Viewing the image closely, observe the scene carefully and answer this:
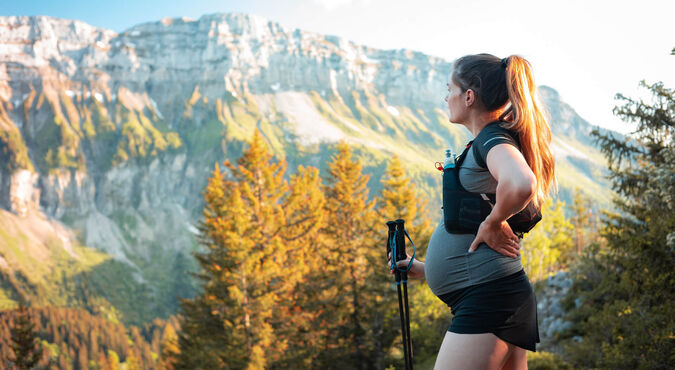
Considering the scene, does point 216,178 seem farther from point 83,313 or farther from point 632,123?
point 83,313

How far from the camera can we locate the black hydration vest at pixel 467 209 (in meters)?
2.13

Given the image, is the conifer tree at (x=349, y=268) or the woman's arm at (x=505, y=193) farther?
the conifer tree at (x=349, y=268)

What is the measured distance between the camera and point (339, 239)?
78.2ft

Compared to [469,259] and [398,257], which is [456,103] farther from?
[398,257]

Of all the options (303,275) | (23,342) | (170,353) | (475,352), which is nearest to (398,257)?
(475,352)

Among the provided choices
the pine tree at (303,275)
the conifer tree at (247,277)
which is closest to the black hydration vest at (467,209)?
the conifer tree at (247,277)

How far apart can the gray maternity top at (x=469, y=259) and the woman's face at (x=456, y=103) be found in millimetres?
246

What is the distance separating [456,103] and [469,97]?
0.30 feet

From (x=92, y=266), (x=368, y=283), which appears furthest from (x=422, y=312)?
(x=92, y=266)

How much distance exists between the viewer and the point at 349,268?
73.8 ft

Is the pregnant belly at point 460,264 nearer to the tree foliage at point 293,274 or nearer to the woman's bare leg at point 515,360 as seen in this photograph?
the woman's bare leg at point 515,360

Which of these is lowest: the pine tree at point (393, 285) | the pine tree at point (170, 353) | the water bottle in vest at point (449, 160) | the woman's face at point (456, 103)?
the pine tree at point (170, 353)

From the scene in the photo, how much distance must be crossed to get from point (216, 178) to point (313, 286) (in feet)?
23.5

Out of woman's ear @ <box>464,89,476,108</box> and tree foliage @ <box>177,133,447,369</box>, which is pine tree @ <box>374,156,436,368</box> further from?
woman's ear @ <box>464,89,476,108</box>
